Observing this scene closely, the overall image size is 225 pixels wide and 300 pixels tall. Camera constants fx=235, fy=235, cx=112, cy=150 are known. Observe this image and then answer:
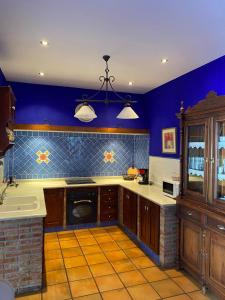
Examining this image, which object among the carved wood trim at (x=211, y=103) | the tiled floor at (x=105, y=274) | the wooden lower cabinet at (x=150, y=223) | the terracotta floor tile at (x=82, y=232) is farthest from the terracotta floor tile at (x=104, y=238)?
the carved wood trim at (x=211, y=103)

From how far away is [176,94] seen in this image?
3633 millimetres

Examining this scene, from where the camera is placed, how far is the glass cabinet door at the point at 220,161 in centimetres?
239

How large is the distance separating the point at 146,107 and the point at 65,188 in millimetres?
2244

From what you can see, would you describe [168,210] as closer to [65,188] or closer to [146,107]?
[65,188]

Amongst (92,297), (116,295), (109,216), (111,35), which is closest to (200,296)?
(116,295)

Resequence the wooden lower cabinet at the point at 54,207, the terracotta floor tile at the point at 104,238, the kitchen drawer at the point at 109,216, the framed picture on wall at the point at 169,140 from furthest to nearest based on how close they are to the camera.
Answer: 1. the kitchen drawer at the point at 109,216
2. the wooden lower cabinet at the point at 54,207
3. the terracotta floor tile at the point at 104,238
4. the framed picture on wall at the point at 169,140

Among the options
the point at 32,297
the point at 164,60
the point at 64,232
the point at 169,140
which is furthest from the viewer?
the point at 64,232

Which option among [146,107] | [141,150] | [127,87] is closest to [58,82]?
[127,87]

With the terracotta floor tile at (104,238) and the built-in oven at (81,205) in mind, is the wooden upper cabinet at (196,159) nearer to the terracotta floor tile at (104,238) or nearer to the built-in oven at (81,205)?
the terracotta floor tile at (104,238)

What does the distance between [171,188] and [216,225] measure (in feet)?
3.37

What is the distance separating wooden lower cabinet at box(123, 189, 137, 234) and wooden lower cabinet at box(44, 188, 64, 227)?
1107 mm

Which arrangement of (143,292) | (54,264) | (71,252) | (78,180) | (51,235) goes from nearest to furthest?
(143,292), (54,264), (71,252), (51,235), (78,180)

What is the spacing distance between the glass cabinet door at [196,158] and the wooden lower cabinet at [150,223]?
0.57 metres

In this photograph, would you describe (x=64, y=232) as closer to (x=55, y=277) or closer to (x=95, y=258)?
(x=95, y=258)
